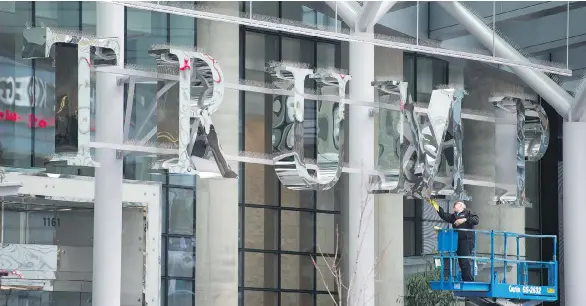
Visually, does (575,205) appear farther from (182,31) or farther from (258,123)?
(182,31)

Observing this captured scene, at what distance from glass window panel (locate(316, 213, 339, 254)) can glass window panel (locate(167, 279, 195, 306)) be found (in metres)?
4.78

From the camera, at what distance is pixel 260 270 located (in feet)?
113

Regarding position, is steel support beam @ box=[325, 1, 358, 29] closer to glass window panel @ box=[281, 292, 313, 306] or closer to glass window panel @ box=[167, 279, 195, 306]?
glass window panel @ box=[167, 279, 195, 306]

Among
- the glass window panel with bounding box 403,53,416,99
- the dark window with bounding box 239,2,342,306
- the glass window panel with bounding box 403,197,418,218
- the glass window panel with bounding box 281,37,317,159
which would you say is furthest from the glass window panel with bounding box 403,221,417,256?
the glass window panel with bounding box 281,37,317,159

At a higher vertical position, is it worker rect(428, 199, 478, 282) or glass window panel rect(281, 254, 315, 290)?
worker rect(428, 199, 478, 282)

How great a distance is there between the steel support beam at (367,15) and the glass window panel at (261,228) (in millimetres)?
7778

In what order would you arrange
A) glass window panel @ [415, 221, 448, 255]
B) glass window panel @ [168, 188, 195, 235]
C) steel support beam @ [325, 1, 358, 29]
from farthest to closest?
1. glass window panel @ [415, 221, 448, 255]
2. glass window panel @ [168, 188, 195, 235]
3. steel support beam @ [325, 1, 358, 29]

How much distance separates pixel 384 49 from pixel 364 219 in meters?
8.34

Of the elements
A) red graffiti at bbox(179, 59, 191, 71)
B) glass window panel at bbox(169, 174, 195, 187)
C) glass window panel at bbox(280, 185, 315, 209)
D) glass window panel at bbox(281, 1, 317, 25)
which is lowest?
glass window panel at bbox(280, 185, 315, 209)

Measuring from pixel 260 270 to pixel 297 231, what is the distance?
5.21 ft

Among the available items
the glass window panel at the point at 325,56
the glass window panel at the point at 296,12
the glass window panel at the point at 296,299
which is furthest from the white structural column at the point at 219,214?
the glass window panel at the point at 325,56

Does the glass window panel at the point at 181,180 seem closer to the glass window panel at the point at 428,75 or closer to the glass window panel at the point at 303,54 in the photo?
the glass window panel at the point at 303,54

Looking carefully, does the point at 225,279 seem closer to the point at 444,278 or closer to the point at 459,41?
the point at 444,278

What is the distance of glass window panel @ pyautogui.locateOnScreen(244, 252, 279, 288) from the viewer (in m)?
34.1
